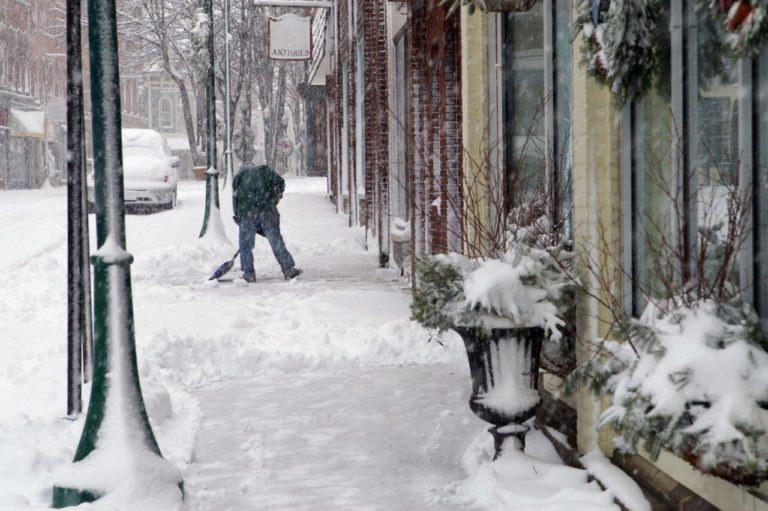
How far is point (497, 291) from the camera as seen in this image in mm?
5090

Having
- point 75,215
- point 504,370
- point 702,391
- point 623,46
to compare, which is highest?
point 623,46

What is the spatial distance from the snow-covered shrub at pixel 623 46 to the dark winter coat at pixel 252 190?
9364 millimetres

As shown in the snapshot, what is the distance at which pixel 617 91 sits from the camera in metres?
4.65

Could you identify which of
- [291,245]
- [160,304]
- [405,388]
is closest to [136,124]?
[291,245]

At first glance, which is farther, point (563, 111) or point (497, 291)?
point (563, 111)

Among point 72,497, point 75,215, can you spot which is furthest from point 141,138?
point 72,497

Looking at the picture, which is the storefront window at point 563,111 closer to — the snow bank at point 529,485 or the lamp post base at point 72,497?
the snow bank at point 529,485

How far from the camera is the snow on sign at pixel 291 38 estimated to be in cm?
2485

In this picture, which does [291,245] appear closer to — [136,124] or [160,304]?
[160,304]

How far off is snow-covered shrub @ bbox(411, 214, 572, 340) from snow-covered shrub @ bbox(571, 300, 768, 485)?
1110mm

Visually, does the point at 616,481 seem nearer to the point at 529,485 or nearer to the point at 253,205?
the point at 529,485

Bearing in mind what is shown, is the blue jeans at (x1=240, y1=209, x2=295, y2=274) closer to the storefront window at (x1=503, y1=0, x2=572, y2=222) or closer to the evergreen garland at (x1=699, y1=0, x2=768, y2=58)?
the storefront window at (x1=503, y1=0, x2=572, y2=222)

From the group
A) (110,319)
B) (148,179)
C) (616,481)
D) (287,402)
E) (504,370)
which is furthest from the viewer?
(148,179)

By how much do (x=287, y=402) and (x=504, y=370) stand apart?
2570 mm
